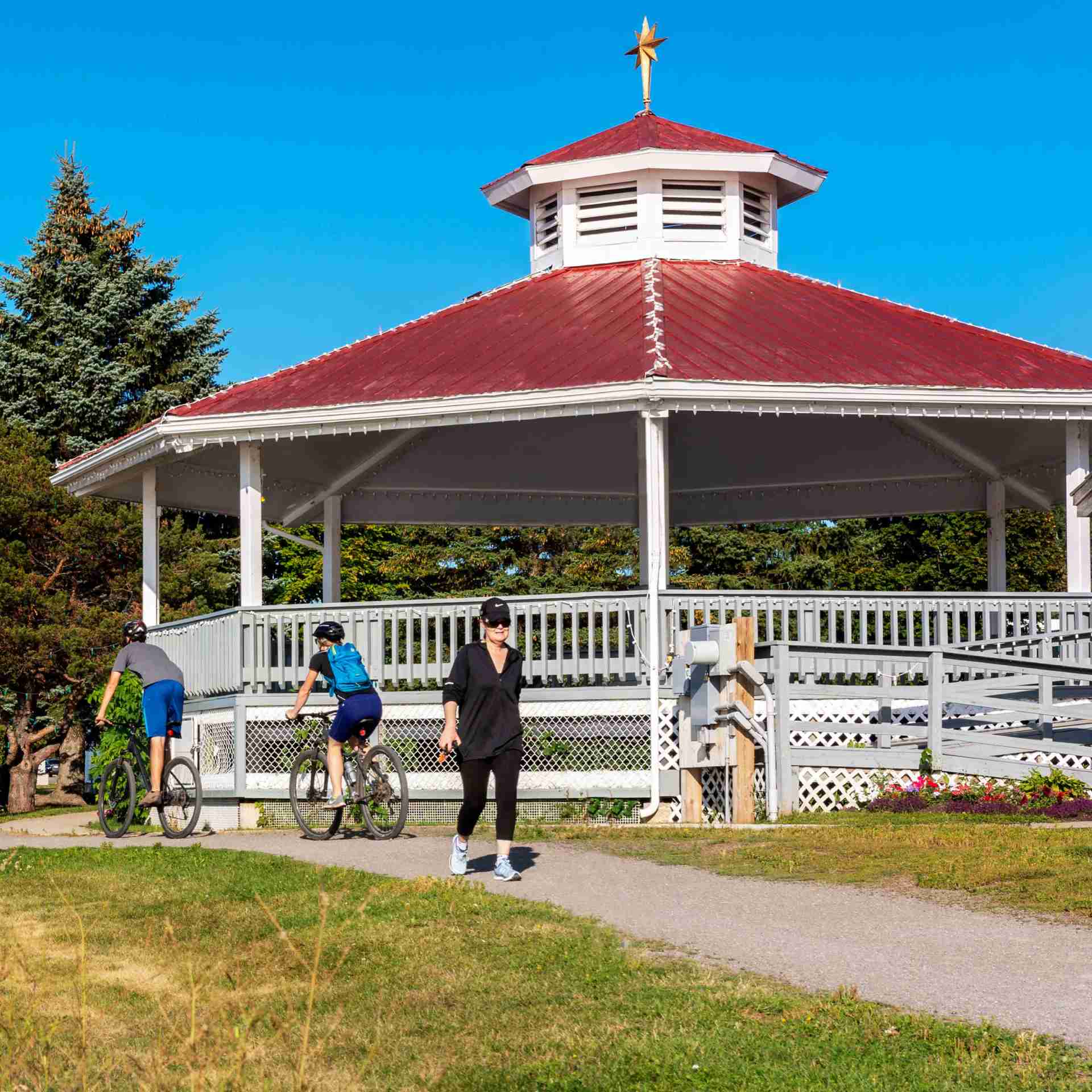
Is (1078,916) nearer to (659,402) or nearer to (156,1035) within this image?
(156,1035)

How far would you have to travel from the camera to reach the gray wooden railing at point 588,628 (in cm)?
1689

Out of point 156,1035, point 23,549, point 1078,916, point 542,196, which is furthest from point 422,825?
point 23,549

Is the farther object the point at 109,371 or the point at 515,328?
the point at 109,371

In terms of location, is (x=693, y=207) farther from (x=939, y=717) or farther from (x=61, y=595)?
(x=61, y=595)

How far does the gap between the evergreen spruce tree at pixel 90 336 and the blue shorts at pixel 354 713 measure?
29984mm

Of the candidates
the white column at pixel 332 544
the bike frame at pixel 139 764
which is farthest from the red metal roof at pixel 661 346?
the bike frame at pixel 139 764

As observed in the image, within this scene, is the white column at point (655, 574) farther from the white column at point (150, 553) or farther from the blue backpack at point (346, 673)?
the white column at point (150, 553)

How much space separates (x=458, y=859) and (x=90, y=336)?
3648cm

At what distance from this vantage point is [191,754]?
63.2ft

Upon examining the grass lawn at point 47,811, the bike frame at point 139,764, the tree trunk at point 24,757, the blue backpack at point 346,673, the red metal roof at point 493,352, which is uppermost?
the red metal roof at point 493,352

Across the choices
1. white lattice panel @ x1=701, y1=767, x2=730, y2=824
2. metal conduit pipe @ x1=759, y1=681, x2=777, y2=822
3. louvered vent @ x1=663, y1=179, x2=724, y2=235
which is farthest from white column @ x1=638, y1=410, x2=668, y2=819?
louvered vent @ x1=663, y1=179, x2=724, y2=235

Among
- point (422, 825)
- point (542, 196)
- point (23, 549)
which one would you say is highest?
point (542, 196)

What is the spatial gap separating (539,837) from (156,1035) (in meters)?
7.27

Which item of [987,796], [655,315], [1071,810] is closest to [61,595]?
[655,315]
